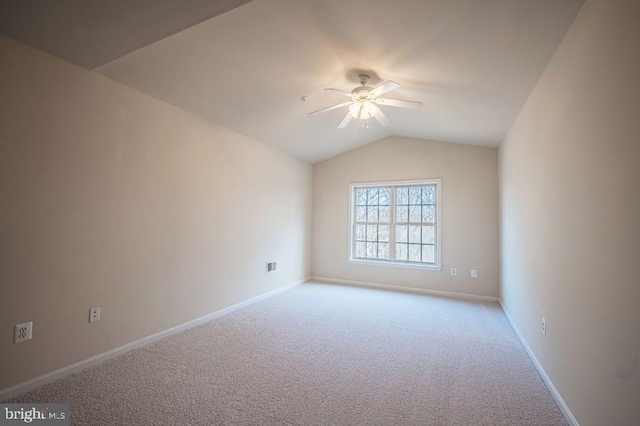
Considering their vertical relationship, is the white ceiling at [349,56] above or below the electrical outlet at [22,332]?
above

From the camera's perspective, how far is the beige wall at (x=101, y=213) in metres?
1.86

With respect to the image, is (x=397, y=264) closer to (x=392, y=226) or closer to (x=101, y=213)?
(x=392, y=226)

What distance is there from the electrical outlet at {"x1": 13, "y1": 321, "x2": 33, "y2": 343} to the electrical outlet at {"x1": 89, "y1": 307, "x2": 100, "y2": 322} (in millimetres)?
352

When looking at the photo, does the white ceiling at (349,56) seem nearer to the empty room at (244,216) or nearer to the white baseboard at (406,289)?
the empty room at (244,216)

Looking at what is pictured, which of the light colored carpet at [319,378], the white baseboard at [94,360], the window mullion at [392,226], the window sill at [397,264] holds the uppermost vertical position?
the window mullion at [392,226]

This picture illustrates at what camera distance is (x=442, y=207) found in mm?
4602

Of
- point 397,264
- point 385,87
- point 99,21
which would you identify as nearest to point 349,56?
point 385,87

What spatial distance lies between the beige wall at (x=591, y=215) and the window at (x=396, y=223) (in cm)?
229

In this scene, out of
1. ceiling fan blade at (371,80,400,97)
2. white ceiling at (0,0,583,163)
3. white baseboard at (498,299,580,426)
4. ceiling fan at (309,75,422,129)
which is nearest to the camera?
white baseboard at (498,299,580,426)

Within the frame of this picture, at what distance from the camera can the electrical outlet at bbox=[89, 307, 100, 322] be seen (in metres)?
2.24

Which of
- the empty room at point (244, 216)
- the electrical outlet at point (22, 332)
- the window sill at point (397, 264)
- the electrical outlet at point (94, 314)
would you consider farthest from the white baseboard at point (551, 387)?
the electrical outlet at point (22, 332)

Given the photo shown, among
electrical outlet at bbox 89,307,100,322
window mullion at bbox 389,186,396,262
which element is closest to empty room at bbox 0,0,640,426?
electrical outlet at bbox 89,307,100,322

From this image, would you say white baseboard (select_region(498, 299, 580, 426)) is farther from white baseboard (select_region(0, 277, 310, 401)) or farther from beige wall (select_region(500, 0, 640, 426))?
white baseboard (select_region(0, 277, 310, 401))

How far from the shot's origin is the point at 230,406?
1769 millimetres
